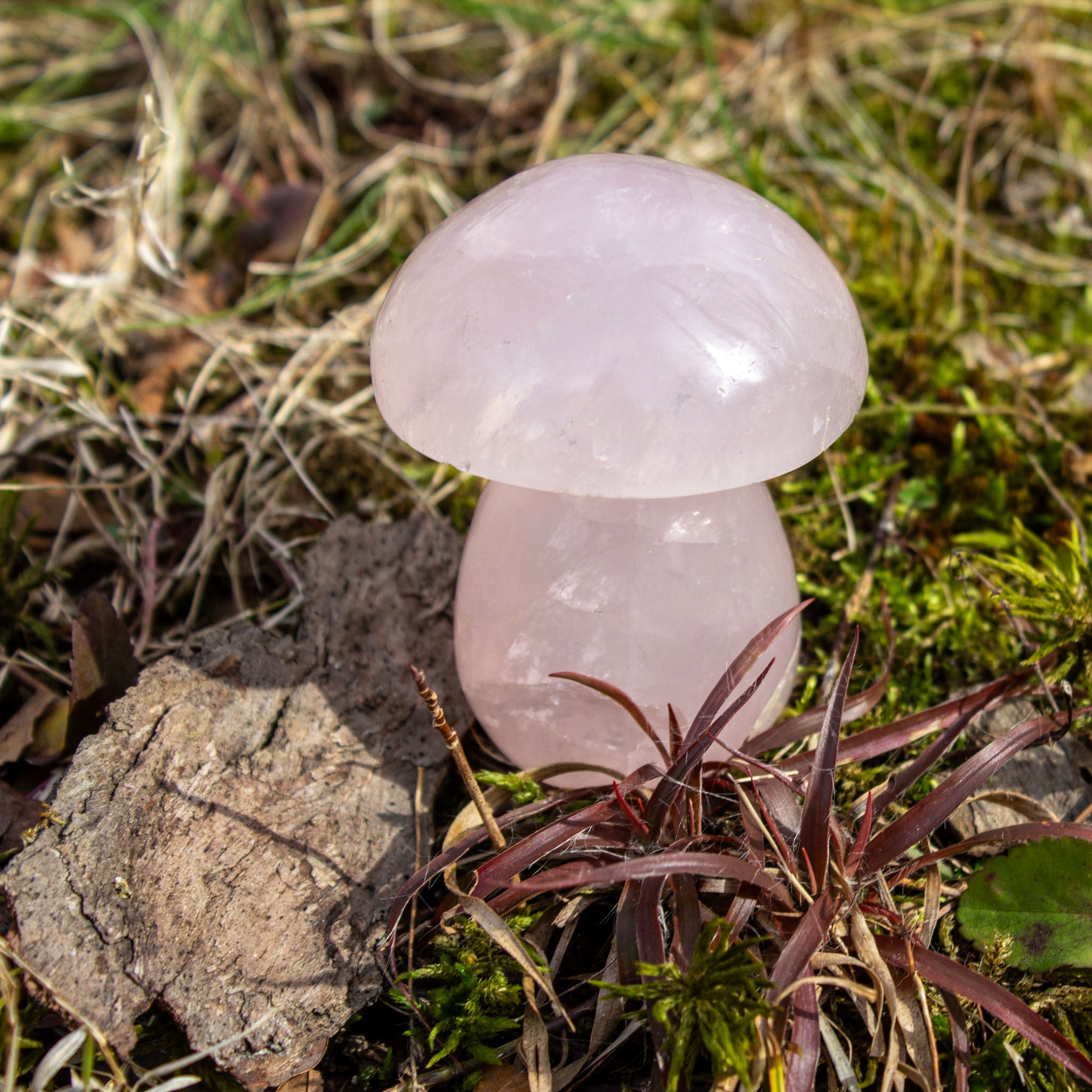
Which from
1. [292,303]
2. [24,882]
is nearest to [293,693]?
[24,882]

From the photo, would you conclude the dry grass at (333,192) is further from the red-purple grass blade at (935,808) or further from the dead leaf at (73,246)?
the red-purple grass blade at (935,808)

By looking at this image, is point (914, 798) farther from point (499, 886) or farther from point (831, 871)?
point (499, 886)

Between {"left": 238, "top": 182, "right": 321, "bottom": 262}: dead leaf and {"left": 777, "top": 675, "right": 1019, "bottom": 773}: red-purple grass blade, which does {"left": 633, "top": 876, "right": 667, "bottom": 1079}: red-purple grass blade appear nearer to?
{"left": 777, "top": 675, "right": 1019, "bottom": 773}: red-purple grass blade

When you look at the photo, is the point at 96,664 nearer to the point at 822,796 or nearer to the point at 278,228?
the point at 822,796

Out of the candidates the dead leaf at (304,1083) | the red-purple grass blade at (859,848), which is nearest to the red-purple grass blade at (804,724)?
the red-purple grass blade at (859,848)

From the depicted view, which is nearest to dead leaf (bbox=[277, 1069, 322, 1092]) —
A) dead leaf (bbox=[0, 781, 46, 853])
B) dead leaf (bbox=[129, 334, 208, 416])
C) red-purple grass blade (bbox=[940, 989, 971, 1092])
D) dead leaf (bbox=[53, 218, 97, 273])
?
dead leaf (bbox=[0, 781, 46, 853])

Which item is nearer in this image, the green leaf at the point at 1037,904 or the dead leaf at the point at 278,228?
the green leaf at the point at 1037,904

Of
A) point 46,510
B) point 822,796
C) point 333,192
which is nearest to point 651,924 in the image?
point 822,796
